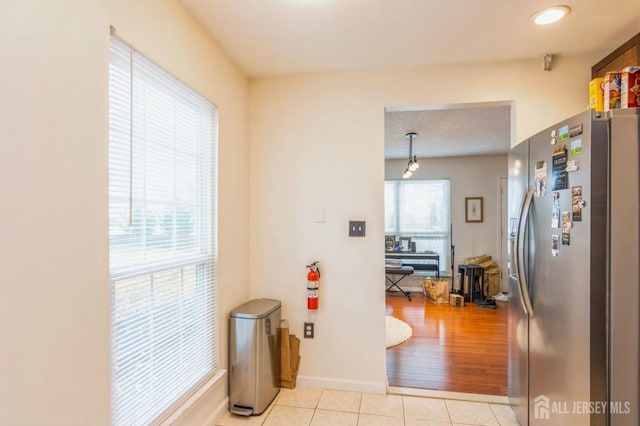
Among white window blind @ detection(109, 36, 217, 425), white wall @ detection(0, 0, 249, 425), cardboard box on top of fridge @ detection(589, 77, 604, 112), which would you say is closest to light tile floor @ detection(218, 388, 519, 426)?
white window blind @ detection(109, 36, 217, 425)

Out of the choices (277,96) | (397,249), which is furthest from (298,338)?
(397,249)

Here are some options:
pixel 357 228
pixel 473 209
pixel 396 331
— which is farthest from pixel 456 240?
pixel 357 228

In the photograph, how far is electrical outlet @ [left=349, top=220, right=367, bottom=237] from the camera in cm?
256

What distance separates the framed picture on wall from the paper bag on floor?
4.68 metres

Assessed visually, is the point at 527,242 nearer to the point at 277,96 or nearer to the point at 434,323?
the point at 277,96

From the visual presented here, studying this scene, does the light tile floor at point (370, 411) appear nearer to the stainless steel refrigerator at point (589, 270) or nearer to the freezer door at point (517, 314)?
the freezer door at point (517, 314)

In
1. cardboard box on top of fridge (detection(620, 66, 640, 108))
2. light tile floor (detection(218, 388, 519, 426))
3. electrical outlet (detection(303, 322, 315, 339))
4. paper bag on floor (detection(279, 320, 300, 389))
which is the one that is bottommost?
light tile floor (detection(218, 388, 519, 426))

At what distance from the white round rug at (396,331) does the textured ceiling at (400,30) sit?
8.86 ft

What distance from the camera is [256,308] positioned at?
7.82 ft

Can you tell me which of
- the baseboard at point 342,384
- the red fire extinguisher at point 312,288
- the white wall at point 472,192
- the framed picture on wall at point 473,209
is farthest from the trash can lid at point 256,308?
the framed picture on wall at point 473,209

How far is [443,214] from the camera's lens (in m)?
6.32

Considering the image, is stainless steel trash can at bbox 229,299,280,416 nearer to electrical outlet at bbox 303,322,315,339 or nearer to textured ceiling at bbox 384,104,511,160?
electrical outlet at bbox 303,322,315,339

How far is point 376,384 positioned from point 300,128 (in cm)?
204

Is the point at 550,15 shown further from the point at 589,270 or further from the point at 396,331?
the point at 396,331
